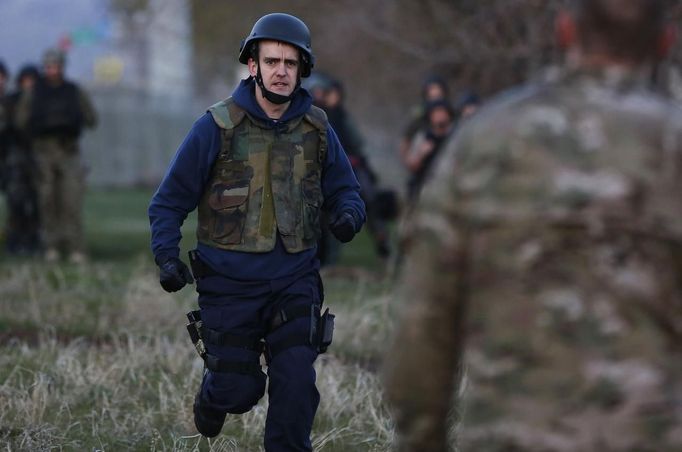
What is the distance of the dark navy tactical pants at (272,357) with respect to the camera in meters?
5.34

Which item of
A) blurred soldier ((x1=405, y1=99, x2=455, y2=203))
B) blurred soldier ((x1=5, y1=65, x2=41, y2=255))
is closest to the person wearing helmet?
blurred soldier ((x1=405, y1=99, x2=455, y2=203))

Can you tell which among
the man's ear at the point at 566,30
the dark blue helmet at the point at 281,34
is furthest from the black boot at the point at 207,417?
the man's ear at the point at 566,30

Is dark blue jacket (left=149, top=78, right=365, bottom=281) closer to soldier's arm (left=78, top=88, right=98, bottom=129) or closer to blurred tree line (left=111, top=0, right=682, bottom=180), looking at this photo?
blurred tree line (left=111, top=0, right=682, bottom=180)

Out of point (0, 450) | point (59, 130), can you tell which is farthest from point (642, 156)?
point (59, 130)

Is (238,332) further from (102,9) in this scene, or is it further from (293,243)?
(102,9)

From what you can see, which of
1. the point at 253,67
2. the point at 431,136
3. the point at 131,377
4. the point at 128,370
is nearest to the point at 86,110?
the point at 431,136

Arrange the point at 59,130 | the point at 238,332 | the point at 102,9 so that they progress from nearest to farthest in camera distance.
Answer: the point at 238,332 → the point at 59,130 → the point at 102,9

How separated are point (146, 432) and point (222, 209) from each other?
1.34 meters

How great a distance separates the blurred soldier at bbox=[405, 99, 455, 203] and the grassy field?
165 cm

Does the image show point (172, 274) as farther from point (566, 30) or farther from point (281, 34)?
point (566, 30)

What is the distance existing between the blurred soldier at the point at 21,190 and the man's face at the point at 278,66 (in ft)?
34.2

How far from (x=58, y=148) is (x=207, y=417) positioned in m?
9.44

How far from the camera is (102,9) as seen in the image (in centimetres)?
5119

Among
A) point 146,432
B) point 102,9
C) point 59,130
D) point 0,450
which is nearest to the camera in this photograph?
point 0,450
